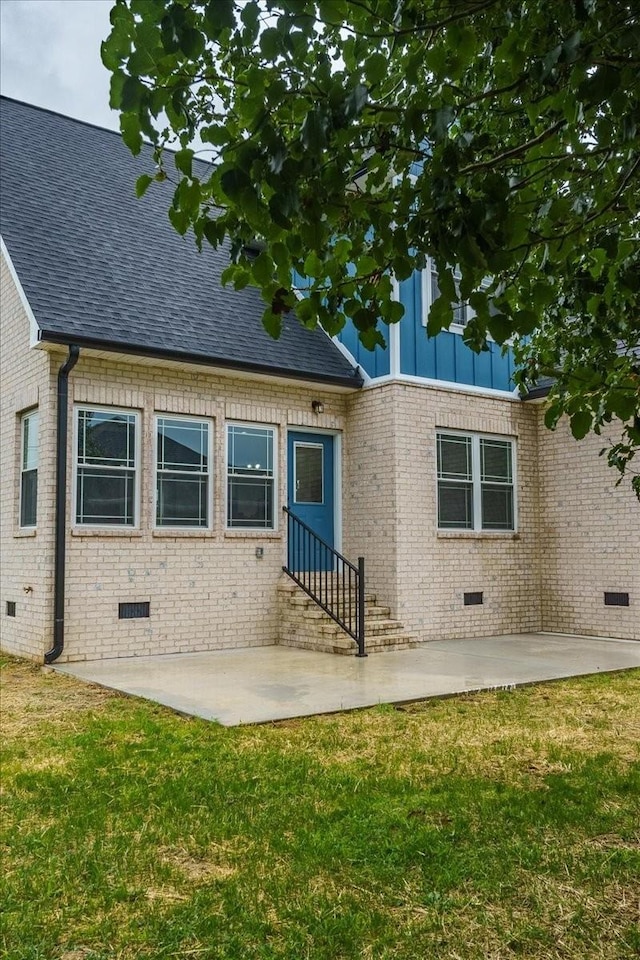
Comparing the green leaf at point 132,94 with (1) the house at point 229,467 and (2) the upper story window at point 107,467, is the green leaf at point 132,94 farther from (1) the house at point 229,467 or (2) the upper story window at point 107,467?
(2) the upper story window at point 107,467

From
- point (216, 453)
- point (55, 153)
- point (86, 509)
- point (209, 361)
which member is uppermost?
point (55, 153)

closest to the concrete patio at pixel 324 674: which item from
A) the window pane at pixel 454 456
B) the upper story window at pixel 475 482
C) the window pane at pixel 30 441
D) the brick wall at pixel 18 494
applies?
the brick wall at pixel 18 494

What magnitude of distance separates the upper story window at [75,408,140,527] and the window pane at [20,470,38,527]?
0.73 metres

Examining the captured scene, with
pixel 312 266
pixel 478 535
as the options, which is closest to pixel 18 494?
pixel 478 535

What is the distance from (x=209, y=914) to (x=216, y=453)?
7963mm

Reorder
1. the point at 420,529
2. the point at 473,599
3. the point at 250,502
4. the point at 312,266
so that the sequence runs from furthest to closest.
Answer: the point at 473,599
the point at 420,529
the point at 250,502
the point at 312,266

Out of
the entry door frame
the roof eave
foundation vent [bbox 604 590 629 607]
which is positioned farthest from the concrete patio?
the roof eave

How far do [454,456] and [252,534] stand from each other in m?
3.29

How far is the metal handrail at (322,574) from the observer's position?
10.5 m

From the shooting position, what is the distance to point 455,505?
1212 cm

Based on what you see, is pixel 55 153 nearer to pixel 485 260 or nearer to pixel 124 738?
pixel 124 738

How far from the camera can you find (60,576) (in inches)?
363

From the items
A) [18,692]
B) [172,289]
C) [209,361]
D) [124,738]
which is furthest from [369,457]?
[124,738]

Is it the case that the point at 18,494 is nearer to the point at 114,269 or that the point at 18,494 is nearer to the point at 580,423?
the point at 114,269
